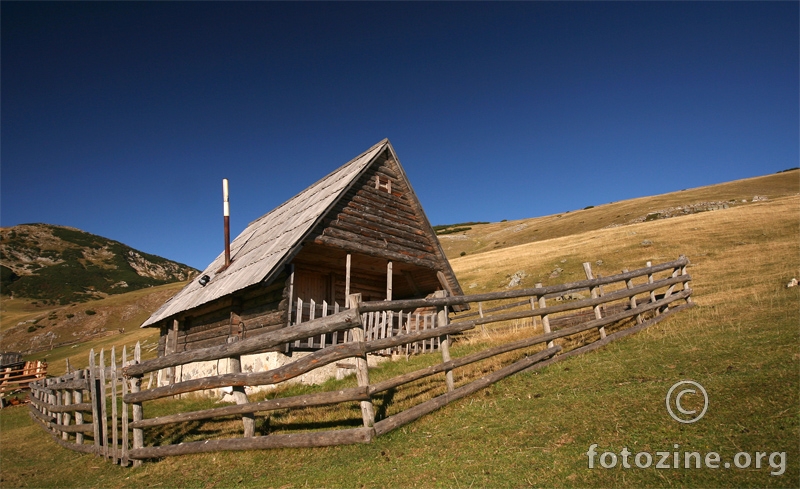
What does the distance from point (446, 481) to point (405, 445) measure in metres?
1.24

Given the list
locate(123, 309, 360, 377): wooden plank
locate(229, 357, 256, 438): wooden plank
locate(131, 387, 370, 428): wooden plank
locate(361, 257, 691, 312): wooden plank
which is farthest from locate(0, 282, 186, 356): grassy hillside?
locate(361, 257, 691, 312): wooden plank

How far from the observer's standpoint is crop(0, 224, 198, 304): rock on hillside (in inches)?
3812

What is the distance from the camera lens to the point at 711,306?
40.1 ft

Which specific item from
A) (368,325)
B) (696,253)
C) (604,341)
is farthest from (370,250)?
(696,253)

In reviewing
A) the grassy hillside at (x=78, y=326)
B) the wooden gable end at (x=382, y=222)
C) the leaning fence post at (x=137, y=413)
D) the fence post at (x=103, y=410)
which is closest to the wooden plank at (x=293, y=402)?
the leaning fence post at (x=137, y=413)

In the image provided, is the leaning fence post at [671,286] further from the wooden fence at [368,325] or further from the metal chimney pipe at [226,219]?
Result: the metal chimney pipe at [226,219]

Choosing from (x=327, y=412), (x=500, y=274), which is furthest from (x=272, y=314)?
(x=500, y=274)

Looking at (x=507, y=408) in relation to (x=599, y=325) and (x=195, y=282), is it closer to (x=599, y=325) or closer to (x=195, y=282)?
(x=599, y=325)

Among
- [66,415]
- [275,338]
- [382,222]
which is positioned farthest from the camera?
[382,222]

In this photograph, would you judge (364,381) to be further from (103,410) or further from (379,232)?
(379,232)

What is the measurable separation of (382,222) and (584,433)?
11.2 meters

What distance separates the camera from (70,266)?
113500mm

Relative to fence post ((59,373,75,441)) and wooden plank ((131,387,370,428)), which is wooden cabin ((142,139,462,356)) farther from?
wooden plank ((131,387,370,428))

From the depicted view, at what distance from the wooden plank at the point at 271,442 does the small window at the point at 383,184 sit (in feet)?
34.2
